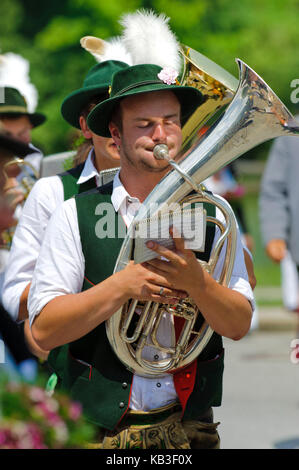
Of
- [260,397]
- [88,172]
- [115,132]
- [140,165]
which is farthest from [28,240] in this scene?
[260,397]

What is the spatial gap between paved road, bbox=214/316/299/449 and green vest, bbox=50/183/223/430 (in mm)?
2567

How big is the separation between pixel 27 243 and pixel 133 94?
79 centimetres

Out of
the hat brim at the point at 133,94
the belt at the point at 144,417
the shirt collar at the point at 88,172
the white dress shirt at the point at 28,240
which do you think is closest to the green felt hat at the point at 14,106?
the shirt collar at the point at 88,172

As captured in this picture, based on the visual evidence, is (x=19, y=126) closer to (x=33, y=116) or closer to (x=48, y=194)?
(x=33, y=116)

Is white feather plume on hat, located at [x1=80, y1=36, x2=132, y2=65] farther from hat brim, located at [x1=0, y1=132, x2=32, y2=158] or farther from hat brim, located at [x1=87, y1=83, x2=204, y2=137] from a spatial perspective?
hat brim, located at [x1=0, y1=132, x2=32, y2=158]

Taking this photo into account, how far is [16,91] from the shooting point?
16.5ft

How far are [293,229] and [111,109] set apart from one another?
3.54 meters

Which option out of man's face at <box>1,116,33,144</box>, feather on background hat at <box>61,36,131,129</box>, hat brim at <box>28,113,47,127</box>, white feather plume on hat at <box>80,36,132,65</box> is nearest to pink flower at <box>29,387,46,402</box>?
feather on background hat at <box>61,36,131,129</box>

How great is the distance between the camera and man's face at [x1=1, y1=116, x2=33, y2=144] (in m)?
4.83

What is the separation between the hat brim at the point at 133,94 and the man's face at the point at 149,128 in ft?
0.11

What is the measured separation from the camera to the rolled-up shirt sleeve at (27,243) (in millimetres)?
3283

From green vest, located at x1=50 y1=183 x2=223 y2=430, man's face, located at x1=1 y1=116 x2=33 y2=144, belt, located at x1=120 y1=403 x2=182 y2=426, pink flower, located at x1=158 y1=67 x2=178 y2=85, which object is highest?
man's face, located at x1=1 y1=116 x2=33 y2=144
